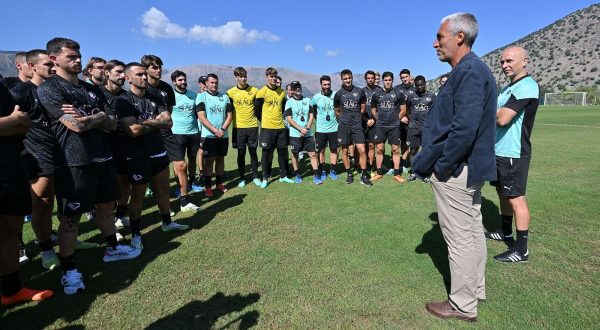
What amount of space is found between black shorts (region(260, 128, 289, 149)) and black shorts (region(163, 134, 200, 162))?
1510mm

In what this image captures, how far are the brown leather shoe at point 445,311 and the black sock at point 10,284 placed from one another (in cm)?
384

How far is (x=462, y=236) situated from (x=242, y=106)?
5777 millimetres

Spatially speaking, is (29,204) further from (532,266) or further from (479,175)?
(532,266)

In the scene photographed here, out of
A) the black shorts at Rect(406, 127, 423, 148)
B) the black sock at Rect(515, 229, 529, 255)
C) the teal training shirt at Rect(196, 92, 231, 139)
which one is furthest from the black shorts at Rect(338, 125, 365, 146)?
the black sock at Rect(515, 229, 529, 255)

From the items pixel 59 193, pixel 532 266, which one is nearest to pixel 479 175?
pixel 532 266

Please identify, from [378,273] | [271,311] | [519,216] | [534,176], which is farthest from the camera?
[534,176]

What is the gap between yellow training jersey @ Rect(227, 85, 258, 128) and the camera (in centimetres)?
754

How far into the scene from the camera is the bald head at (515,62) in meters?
3.78

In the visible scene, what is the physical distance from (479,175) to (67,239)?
3.94 m

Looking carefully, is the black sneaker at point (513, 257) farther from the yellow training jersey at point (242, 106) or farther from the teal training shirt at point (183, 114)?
the teal training shirt at point (183, 114)

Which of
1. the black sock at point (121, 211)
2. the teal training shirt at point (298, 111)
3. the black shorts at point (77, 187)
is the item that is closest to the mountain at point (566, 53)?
the teal training shirt at point (298, 111)

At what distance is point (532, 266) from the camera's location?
145 inches

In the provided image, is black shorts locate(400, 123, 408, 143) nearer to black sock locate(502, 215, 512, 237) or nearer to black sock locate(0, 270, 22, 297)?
black sock locate(502, 215, 512, 237)

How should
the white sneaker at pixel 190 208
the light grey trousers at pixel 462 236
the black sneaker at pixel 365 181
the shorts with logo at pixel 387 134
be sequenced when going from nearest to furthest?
the light grey trousers at pixel 462 236, the white sneaker at pixel 190 208, the black sneaker at pixel 365 181, the shorts with logo at pixel 387 134
